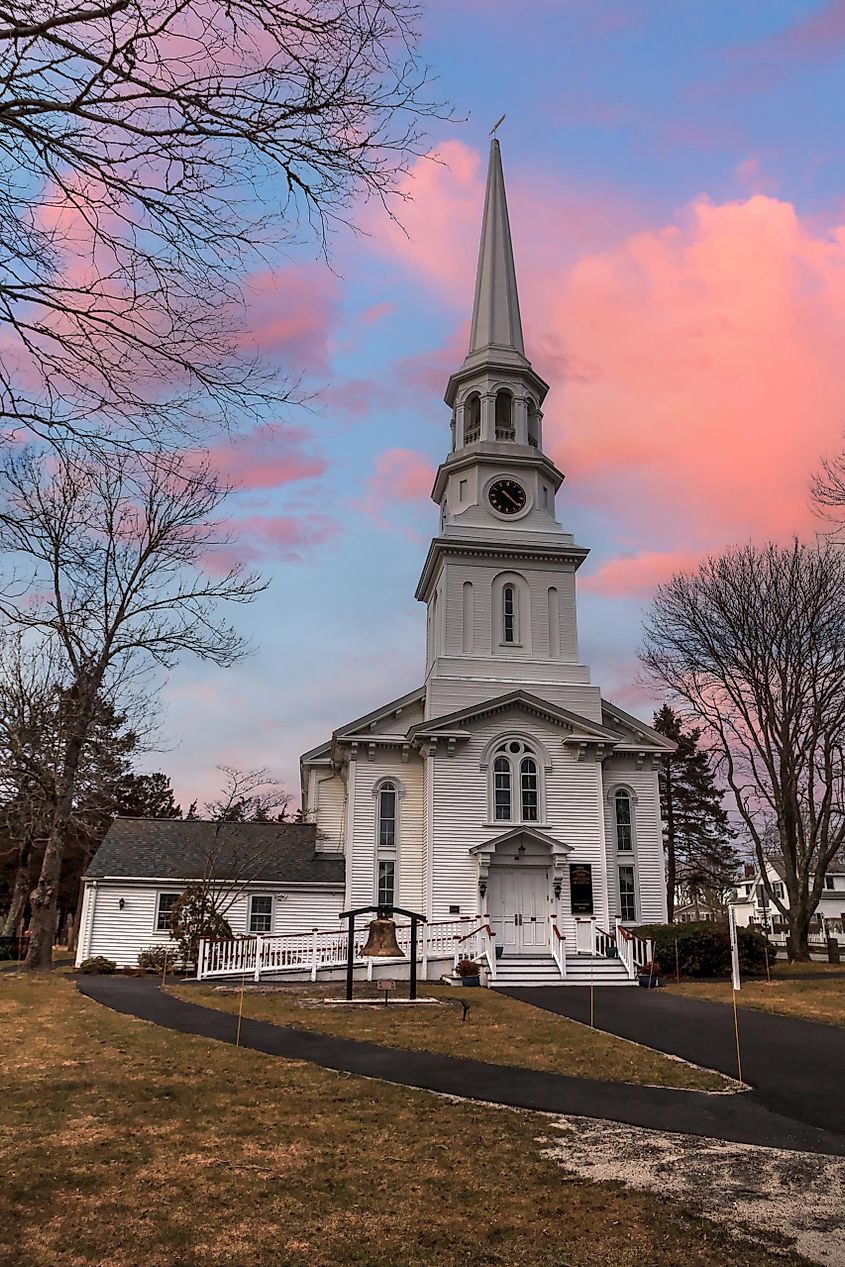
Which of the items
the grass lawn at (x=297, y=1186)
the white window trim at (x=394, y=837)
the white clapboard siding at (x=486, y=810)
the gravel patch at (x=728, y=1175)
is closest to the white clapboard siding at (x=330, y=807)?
the white window trim at (x=394, y=837)

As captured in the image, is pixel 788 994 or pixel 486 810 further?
pixel 486 810

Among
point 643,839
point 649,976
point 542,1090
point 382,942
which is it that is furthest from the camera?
point 643,839

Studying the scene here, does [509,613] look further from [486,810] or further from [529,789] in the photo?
[486,810]

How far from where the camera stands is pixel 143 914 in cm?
2905

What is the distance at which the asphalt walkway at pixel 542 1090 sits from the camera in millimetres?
8039

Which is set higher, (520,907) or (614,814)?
(614,814)

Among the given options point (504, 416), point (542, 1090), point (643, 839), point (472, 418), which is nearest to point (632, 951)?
point (643, 839)

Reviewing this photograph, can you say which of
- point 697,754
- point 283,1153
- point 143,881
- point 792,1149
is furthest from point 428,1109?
point 697,754

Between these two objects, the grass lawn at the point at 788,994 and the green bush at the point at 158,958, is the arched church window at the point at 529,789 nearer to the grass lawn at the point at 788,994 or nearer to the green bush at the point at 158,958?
the grass lawn at the point at 788,994

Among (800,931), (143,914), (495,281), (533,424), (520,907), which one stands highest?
(495,281)

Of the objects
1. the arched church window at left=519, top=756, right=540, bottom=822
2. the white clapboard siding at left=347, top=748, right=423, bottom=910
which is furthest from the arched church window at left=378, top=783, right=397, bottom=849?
the arched church window at left=519, top=756, right=540, bottom=822

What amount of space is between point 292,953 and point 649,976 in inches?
350

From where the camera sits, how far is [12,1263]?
16.4ft

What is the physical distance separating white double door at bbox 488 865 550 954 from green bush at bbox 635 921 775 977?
359 cm
